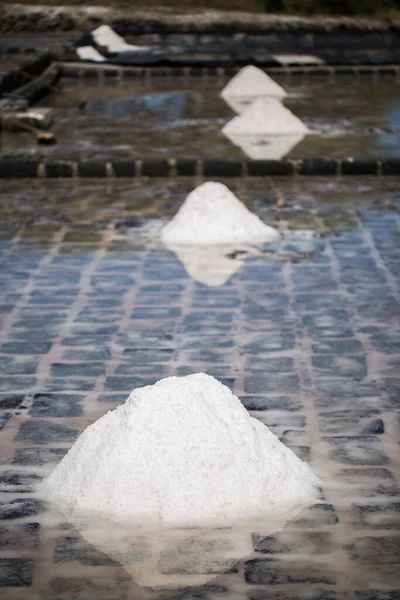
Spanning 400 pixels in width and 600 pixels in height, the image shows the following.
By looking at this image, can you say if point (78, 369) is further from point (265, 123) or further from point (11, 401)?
point (265, 123)

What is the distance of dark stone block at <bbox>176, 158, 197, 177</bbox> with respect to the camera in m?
11.6

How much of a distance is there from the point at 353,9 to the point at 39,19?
7.00 meters

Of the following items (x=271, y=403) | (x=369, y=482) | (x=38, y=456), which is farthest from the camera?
(x=271, y=403)

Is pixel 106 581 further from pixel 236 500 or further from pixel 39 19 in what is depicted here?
pixel 39 19

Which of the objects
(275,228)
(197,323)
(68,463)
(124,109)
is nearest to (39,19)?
(124,109)

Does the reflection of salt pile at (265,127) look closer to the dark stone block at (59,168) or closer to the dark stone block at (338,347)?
the dark stone block at (59,168)

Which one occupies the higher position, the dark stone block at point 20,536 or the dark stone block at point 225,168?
the dark stone block at point 20,536

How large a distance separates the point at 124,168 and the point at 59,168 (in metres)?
0.60

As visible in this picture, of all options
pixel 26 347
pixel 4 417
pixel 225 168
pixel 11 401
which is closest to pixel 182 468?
pixel 4 417

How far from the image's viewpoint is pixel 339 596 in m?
3.86

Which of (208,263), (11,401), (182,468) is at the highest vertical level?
(182,468)

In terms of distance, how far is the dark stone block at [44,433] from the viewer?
518cm

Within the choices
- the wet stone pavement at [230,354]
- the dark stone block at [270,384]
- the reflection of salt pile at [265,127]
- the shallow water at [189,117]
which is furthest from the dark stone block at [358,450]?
the reflection of salt pile at [265,127]

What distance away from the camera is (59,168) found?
11.4 meters
